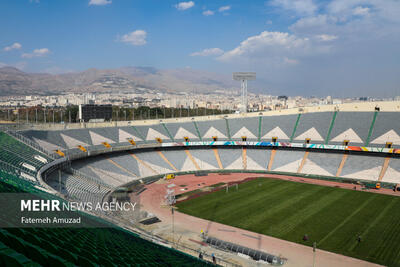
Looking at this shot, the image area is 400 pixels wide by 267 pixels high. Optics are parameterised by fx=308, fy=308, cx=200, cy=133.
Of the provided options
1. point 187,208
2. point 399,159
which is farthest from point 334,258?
point 399,159

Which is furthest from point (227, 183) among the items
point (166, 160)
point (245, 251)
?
point (245, 251)

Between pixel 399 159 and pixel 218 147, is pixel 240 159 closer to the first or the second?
pixel 218 147

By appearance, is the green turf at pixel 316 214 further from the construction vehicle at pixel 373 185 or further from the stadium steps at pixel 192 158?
the stadium steps at pixel 192 158

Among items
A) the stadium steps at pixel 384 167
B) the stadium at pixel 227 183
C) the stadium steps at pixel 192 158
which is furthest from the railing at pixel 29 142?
the stadium steps at pixel 384 167

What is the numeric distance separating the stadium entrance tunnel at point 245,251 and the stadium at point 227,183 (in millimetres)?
71

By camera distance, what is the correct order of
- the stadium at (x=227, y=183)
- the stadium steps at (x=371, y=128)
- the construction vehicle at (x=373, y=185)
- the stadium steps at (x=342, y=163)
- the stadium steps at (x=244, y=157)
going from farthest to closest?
the stadium steps at (x=244, y=157) < the stadium steps at (x=371, y=128) < the stadium steps at (x=342, y=163) < the construction vehicle at (x=373, y=185) < the stadium at (x=227, y=183)

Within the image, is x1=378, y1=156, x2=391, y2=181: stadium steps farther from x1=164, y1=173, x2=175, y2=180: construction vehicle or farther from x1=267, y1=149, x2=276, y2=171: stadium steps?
x1=164, y1=173, x2=175, y2=180: construction vehicle

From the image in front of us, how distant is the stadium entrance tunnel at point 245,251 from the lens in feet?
64.4

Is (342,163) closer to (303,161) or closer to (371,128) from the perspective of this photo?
(303,161)

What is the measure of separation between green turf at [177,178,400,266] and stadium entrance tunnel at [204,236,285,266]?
3654 mm

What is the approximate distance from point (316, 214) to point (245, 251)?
1018 centimetres

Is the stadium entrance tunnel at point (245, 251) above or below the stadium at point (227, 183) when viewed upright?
below

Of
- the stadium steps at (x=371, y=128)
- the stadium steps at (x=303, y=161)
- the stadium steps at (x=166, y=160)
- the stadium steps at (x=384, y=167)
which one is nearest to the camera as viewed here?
the stadium steps at (x=384, y=167)

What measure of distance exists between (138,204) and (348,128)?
108 feet
